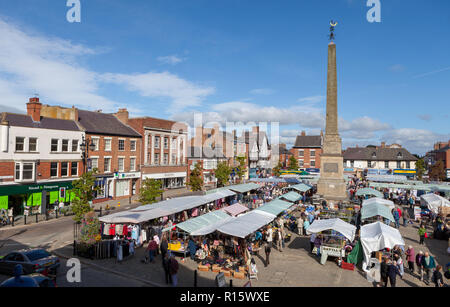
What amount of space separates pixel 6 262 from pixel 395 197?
3908 centimetres

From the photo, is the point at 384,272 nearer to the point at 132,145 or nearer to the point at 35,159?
the point at 35,159

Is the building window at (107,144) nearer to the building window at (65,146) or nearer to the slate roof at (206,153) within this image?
the building window at (65,146)

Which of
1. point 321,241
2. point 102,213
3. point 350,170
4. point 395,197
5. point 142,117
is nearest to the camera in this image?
point 321,241

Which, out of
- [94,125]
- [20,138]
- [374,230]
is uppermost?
[94,125]

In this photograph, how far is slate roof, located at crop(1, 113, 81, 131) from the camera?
29.0 meters

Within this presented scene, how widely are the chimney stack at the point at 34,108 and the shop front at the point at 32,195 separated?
280 inches

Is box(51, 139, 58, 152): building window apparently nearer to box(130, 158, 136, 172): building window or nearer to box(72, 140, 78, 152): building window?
box(72, 140, 78, 152): building window

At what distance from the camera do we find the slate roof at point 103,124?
37.1 metres

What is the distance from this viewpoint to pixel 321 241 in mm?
16422

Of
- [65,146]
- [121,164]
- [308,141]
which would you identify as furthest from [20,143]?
[308,141]

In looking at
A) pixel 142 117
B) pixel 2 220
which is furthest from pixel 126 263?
pixel 142 117

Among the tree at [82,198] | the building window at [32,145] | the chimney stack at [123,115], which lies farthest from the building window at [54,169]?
the chimney stack at [123,115]

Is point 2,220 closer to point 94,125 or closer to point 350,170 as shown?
point 94,125

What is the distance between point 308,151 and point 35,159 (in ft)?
213
